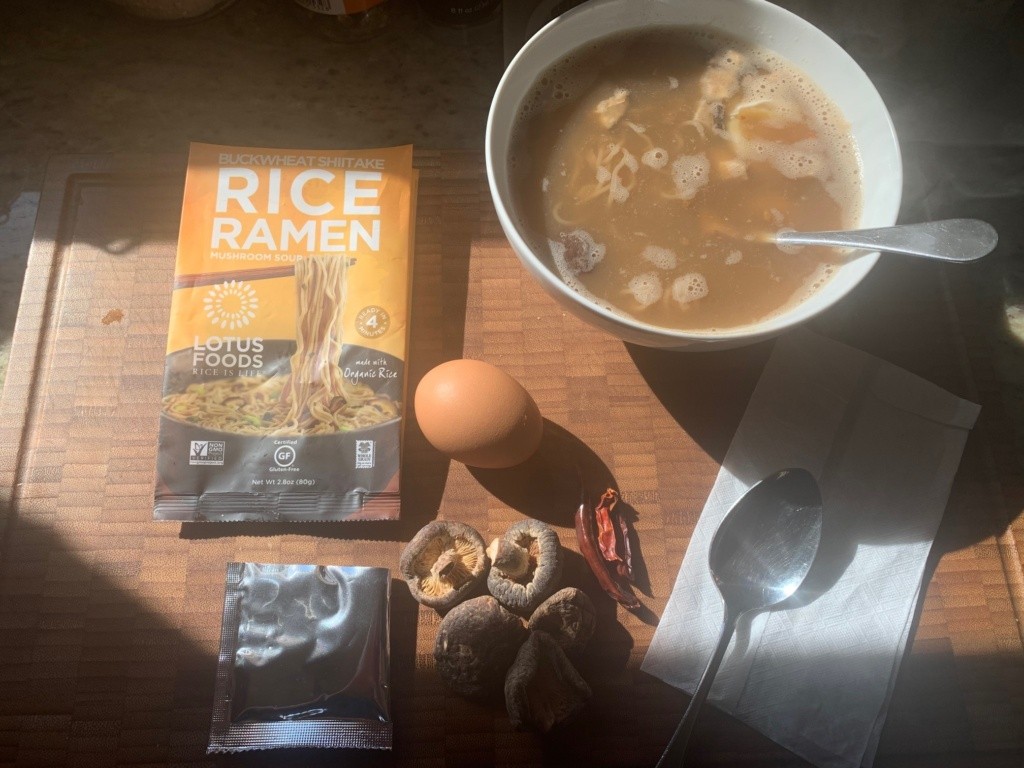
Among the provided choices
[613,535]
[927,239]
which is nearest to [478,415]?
[613,535]

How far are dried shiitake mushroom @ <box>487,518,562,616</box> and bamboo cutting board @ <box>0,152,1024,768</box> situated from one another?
6 centimetres

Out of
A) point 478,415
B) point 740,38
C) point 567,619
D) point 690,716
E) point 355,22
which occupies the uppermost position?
point 355,22

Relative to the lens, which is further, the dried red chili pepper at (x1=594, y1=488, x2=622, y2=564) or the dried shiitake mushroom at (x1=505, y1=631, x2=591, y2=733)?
the dried red chili pepper at (x1=594, y1=488, x2=622, y2=564)

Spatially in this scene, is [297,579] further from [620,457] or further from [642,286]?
[642,286]

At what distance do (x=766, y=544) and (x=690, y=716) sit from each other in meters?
0.27

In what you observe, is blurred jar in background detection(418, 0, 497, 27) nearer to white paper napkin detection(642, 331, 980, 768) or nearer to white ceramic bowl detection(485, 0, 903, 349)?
white ceramic bowl detection(485, 0, 903, 349)

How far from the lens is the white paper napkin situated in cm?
108

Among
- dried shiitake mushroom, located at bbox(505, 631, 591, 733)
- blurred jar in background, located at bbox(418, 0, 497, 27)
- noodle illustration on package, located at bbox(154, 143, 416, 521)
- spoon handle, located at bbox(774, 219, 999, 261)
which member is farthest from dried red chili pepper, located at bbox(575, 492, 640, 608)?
blurred jar in background, located at bbox(418, 0, 497, 27)

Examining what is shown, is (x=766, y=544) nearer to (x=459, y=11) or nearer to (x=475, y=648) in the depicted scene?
(x=475, y=648)

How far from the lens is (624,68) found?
1.13m

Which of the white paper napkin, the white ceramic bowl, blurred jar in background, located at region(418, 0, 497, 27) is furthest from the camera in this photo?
blurred jar in background, located at region(418, 0, 497, 27)

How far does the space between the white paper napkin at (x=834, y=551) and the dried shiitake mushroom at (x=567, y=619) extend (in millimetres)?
119

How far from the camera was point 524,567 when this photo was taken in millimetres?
1104

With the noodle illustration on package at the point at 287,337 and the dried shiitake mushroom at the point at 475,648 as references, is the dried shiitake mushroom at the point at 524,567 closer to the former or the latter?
the dried shiitake mushroom at the point at 475,648
